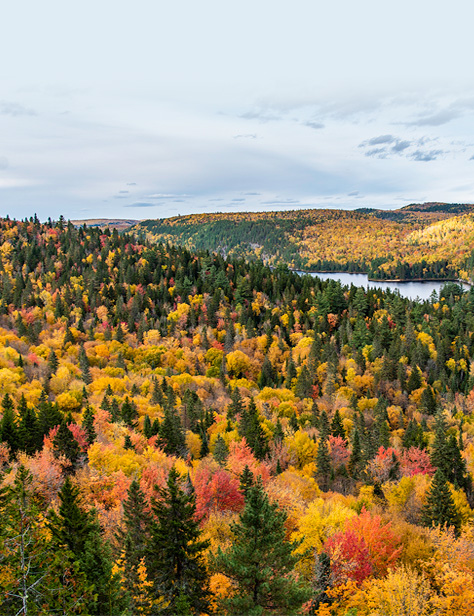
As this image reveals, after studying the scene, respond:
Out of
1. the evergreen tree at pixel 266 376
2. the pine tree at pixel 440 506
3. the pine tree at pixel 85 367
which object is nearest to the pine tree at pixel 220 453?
the pine tree at pixel 440 506

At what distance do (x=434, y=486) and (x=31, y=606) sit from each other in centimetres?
4050

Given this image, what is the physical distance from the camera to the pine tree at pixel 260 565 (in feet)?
64.5

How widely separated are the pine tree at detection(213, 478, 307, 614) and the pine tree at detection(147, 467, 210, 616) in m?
2.23

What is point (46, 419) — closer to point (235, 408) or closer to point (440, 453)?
point (235, 408)

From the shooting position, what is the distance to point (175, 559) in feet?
71.8

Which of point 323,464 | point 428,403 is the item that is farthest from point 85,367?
point 428,403

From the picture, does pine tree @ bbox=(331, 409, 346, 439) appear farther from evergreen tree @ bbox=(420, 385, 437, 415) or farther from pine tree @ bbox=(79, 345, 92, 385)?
pine tree @ bbox=(79, 345, 92, 385)

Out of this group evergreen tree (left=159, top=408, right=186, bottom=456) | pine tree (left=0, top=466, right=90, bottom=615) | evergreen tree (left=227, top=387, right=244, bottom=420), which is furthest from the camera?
evergreen tree (left=227, top=387, right=244, bottom=420)

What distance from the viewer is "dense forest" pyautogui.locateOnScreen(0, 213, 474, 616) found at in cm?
2159

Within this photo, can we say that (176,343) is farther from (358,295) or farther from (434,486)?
(434,486)

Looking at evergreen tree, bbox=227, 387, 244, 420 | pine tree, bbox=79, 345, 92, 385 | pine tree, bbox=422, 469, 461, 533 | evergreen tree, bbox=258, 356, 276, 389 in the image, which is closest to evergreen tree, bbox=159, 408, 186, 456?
evergreen tree, bbox=227, 387, 244, 420

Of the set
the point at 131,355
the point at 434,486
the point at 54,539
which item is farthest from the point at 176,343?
the point at 54,539

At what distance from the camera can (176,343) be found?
134 meters

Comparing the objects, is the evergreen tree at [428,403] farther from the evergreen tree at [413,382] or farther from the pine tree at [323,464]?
the pine tree at [323,464]
